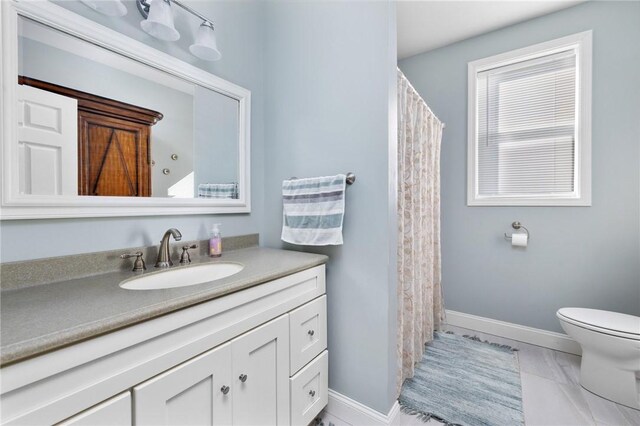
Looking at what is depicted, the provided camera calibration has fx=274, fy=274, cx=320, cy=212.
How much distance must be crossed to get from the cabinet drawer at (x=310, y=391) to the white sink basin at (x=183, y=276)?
564 mm

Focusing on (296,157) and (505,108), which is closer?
(296,157)

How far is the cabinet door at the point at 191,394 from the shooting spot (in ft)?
2.31

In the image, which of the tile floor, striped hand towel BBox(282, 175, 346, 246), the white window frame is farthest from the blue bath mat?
the white window frame

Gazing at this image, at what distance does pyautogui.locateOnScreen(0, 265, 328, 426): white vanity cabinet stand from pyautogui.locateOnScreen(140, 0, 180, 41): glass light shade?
45.2 inches

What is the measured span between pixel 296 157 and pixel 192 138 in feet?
1.83

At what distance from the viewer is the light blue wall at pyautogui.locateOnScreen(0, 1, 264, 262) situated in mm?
944

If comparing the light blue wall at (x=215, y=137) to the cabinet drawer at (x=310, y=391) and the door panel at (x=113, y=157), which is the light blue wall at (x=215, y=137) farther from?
the cabinet drawer at (x=310, y=391)

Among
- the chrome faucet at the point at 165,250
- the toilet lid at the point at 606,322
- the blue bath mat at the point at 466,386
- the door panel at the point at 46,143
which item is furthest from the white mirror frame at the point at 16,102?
the toilet lid at the point at 606,322

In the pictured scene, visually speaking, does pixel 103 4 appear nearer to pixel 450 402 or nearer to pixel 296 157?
pixel 296 157

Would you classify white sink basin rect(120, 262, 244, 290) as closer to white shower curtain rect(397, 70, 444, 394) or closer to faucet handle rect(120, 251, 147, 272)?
faucet handle rect(120, 251, 147, 272)

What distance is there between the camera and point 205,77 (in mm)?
1429

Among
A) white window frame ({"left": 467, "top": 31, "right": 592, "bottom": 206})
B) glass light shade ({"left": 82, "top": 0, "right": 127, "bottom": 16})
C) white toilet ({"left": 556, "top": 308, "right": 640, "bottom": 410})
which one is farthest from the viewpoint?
white window frame ({"left": 467, "top": 31, "right": 592, "bottom": 206})

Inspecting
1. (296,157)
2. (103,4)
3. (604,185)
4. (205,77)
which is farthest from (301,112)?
(604,185)

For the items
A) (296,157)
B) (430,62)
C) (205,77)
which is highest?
(430,62)
